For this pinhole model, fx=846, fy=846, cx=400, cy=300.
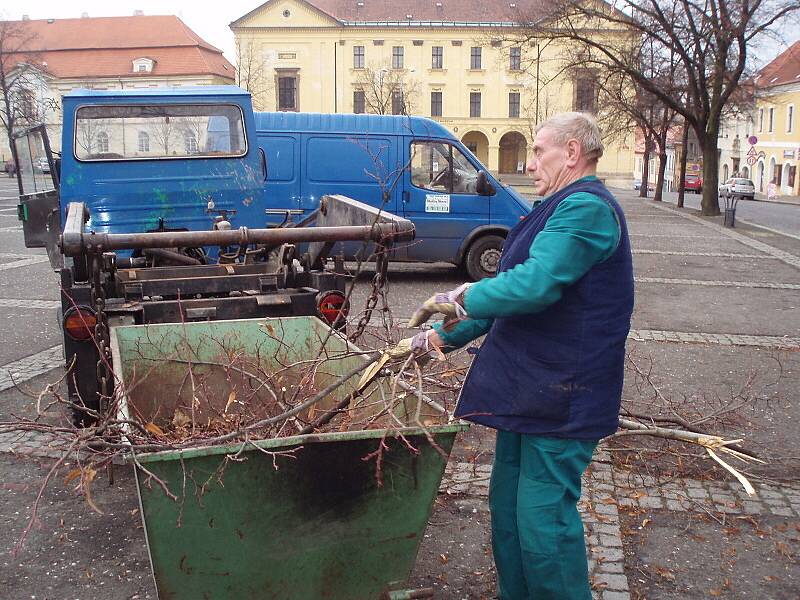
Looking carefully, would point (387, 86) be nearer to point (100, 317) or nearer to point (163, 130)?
point (163, 130)

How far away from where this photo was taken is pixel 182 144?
27.4 ft

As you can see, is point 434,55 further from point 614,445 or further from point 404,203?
point 614,445

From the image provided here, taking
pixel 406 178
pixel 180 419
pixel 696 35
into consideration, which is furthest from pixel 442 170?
pixel 696 35

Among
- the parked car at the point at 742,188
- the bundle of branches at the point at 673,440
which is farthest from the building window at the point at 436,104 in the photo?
the bundle of branches at the point at 673,440

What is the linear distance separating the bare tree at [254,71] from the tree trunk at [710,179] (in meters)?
36.5

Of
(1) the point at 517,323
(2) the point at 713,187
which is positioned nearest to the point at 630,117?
(2) the point at 713,187

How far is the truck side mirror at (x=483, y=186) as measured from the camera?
1198 cm

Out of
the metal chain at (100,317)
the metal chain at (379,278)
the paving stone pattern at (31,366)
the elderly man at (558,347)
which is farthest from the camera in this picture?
the paving stone pattern at (31,366)

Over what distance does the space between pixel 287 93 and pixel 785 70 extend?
39087 mm

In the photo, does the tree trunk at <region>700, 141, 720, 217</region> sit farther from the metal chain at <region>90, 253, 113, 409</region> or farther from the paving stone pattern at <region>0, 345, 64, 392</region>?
the metal chain at <region>90, 253, 113, 409</region>

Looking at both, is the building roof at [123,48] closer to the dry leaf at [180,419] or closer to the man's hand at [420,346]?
the dry leaf at [180,419]

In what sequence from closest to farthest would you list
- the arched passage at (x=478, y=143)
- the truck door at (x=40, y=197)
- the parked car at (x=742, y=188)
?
the truck door at (x=40, y=197)
the parked car at (x=742, y=188)
the arched passage at (x=478, y=143)

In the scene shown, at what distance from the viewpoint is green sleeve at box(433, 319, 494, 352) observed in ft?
9.68

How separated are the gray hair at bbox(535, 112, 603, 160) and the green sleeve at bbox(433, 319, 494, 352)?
715 mm
